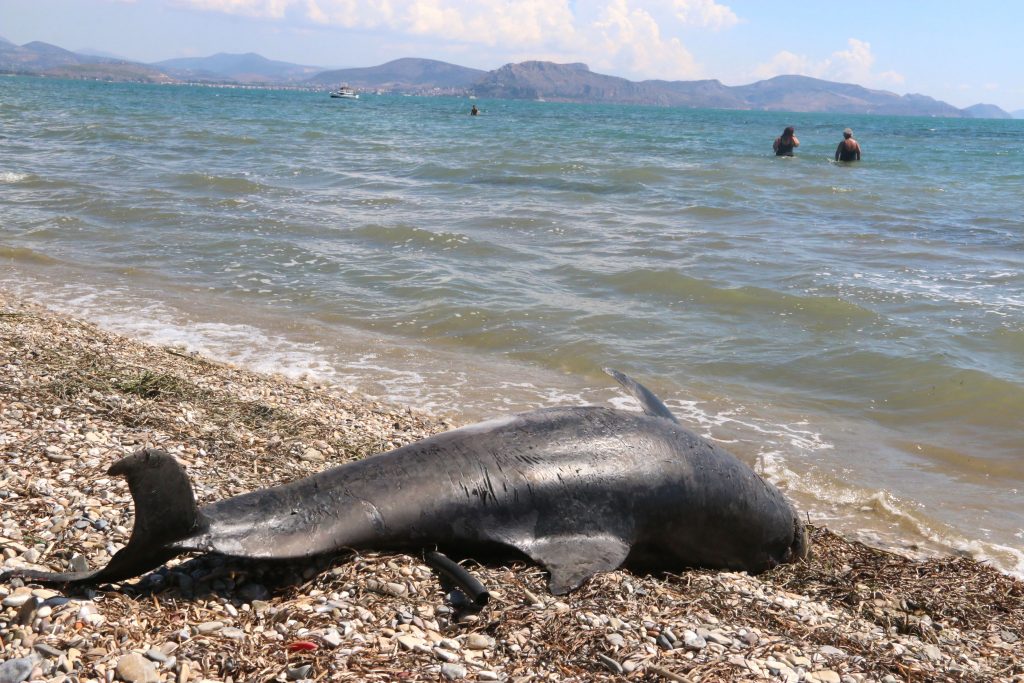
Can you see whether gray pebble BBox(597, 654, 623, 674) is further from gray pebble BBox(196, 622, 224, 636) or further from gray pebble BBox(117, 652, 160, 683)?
gray pebble BBox(117, 652, 160, 683)

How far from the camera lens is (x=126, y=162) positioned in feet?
81.1

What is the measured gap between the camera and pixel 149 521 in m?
3.54

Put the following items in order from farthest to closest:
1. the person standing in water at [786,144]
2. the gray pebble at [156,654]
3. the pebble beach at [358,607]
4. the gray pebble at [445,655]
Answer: the person standing in water at [786,144]
the gray pebble at [445,655]
the pebble beach at [358,607]
the gray pebble at [156,654]

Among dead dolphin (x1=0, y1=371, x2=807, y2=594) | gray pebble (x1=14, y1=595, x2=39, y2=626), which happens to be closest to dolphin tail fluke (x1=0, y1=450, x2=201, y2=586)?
dead dolphin (x1=0, y1=371, x2=807, y2=594)

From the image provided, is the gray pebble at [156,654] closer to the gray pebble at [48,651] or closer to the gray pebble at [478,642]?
the gray pebble at [48,651]

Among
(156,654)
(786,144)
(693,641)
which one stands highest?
(786,144)

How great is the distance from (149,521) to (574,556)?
192 centimetres

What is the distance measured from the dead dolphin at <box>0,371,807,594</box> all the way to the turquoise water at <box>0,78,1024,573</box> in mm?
1937

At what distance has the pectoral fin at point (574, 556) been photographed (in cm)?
430

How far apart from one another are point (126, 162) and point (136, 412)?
21106mm

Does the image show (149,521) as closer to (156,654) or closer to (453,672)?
(156,654)

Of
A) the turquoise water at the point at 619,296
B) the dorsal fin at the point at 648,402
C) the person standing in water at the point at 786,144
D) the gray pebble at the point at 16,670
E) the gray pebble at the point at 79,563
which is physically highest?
the person standing in water at the point at 786,144

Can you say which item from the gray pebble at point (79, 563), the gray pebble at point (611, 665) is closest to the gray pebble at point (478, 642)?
the gray pebble at point (611, 665)

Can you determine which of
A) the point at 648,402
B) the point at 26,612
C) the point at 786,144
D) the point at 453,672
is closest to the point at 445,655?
the point at 453,672
